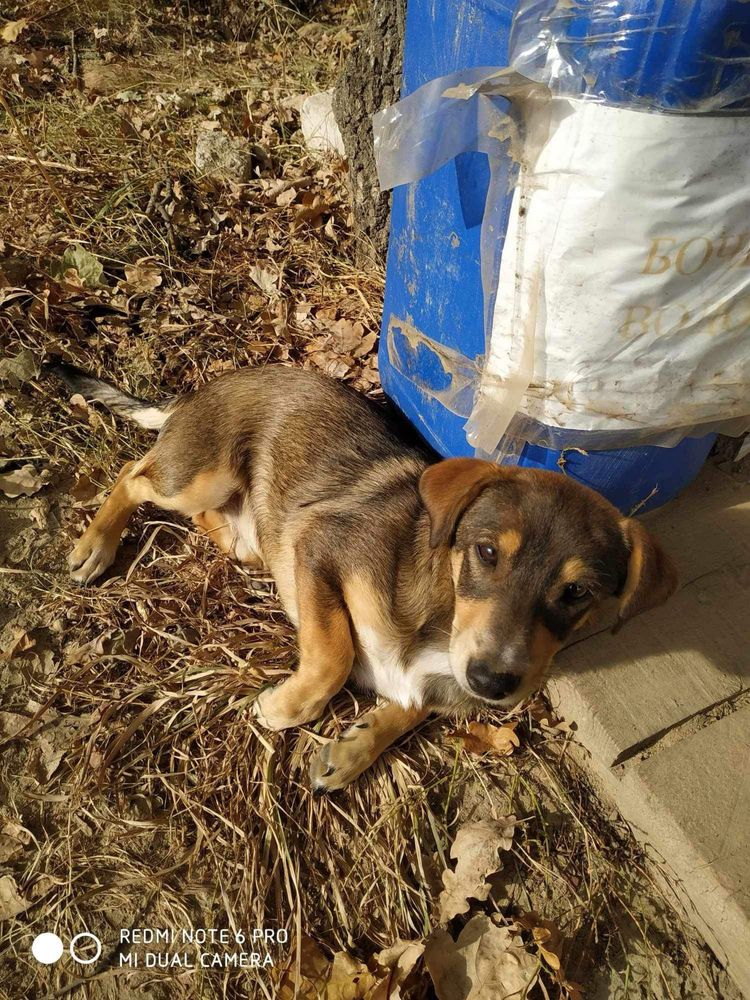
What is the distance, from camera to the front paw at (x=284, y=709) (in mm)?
2754

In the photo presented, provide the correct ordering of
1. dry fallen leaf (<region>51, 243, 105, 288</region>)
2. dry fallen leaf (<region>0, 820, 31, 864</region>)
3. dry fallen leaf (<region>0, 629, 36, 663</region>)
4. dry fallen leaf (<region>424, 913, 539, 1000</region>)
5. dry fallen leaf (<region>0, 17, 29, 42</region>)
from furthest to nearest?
dry fallen leaf (<region>0, 17, 29, 42</region>) < dry fallen leaf (<region>51, 243, 105, 288</region>) < dry fallen leaf (<region>0, 629, 36, 663</region>) < dry fallen leaf (<region>0, 820, 31, 864</region>) < dry fallen leaf (<region>424, 913, 539, 1000</region>)

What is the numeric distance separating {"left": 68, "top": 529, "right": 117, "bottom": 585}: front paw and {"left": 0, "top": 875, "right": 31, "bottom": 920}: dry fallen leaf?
3.89ft

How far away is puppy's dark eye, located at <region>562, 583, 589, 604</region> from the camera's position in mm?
2411

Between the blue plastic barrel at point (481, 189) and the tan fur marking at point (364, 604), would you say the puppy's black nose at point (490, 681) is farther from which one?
the blue plastic barrel at point (481, 189)

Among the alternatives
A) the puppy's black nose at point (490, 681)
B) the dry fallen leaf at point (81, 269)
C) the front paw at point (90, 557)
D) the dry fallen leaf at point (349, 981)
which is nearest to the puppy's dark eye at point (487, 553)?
the puppy's black nose at point (490, 681)

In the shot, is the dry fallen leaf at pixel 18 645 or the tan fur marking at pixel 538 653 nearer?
the tan fur marking at pixel 538 653

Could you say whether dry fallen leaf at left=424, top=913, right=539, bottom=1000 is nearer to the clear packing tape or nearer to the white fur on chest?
the white fur on chest

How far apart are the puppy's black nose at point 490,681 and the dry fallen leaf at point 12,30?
564 centimetres

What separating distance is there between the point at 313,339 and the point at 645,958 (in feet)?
10.9

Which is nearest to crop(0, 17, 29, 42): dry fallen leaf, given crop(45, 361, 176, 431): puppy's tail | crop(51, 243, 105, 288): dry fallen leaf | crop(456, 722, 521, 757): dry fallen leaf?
crop(51, 243, 105, 288): dry fallen leaf

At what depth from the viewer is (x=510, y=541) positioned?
7.81 ft

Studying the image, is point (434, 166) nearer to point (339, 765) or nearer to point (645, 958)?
point (339, 765)

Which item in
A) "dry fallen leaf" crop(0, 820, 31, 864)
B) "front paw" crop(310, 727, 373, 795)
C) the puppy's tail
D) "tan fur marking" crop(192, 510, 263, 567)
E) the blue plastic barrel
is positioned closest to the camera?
the blue plastic barrel

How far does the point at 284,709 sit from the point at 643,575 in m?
1.42
